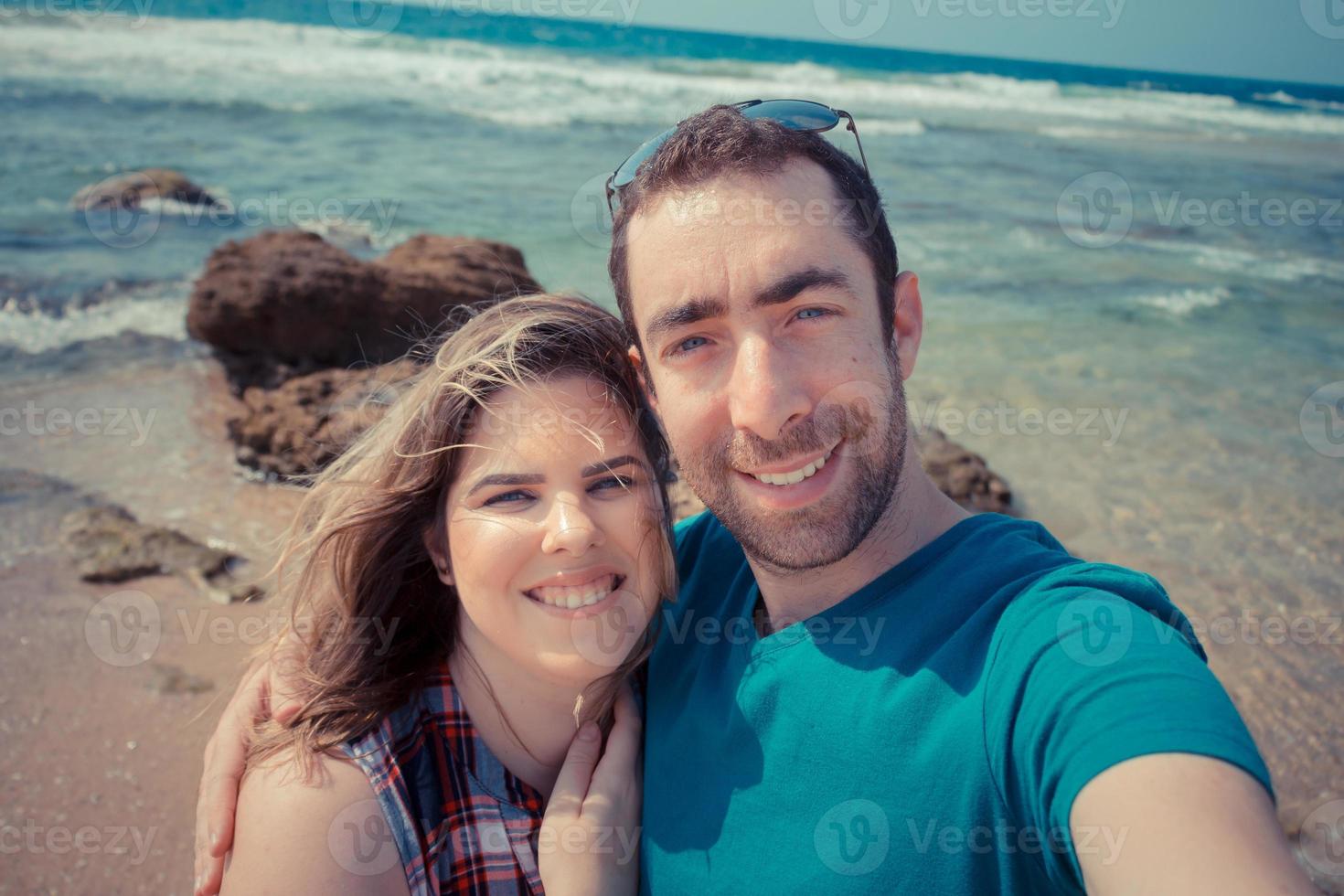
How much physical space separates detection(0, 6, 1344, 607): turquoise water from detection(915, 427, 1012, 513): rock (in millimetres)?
450

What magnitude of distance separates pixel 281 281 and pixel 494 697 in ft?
18.3

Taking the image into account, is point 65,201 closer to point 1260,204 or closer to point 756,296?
point 756,296

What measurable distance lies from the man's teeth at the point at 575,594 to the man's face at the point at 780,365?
329 millimetres

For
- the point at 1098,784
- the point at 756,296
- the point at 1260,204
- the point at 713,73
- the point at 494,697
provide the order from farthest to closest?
1. the point at 713,73
2. the point at 1260,204
3. the point at 494,697
4. the point at 756,296
5. the point at 1098,784

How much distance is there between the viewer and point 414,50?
105 ft

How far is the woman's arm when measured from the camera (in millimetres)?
1853

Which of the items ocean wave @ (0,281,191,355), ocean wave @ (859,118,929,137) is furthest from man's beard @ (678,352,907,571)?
ocean wave @ (859,118,929,137)

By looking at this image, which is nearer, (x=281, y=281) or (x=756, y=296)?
(x=756, y=296)

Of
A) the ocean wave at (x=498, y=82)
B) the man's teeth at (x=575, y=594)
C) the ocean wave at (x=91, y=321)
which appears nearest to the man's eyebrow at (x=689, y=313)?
the man's teeth at (x=575, y=594)

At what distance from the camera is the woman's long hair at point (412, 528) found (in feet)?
7.50

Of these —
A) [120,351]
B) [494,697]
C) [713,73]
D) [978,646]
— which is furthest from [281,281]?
[713,73]

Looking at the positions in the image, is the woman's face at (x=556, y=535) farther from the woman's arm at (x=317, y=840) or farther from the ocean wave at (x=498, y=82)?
the ocean wave at (x=498, y=82)

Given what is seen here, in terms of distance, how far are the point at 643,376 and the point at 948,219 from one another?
13.1 meters

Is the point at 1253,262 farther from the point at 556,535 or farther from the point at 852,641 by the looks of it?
the point at 556,535
